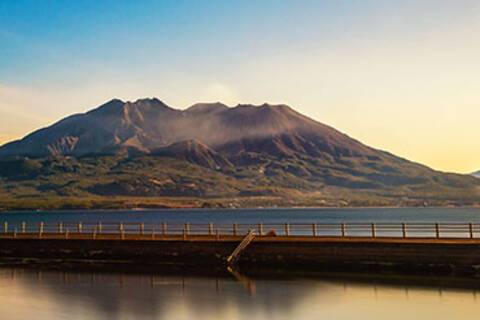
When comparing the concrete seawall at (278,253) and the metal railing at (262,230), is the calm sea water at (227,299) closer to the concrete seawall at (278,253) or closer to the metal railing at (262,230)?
the concrete seawall at (278,253)

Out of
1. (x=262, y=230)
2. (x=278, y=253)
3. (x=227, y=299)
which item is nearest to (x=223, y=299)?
(x=227, y=299)

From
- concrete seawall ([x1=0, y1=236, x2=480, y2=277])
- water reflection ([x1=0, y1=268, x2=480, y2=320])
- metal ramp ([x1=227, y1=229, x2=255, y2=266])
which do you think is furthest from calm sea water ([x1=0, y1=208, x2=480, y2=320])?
metal ramp ([x1=227, y1=229, x2=255, y2=266])

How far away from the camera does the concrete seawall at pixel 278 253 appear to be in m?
51.3

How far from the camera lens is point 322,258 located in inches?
2200

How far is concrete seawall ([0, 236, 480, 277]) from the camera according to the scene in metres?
51.3

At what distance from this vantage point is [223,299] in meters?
43.1

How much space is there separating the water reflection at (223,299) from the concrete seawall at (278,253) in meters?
5.04

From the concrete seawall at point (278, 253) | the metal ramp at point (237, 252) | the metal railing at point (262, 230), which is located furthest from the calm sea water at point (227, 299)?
the metal railing at point (262, 230)

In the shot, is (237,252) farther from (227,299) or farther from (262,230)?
(262,230)

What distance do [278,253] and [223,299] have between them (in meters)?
15.5

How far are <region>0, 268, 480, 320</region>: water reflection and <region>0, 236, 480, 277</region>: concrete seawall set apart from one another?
16.5 ft

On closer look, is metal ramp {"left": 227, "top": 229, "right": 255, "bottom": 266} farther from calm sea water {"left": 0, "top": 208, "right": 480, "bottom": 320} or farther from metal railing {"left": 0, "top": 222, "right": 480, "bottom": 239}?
calm sea water {"left": 0, "top": 208, "right": 480, "bottom": 320}

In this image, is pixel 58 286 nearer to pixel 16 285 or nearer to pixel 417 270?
pixel 16 285

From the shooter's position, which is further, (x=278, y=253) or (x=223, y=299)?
(x=278, y=253)
